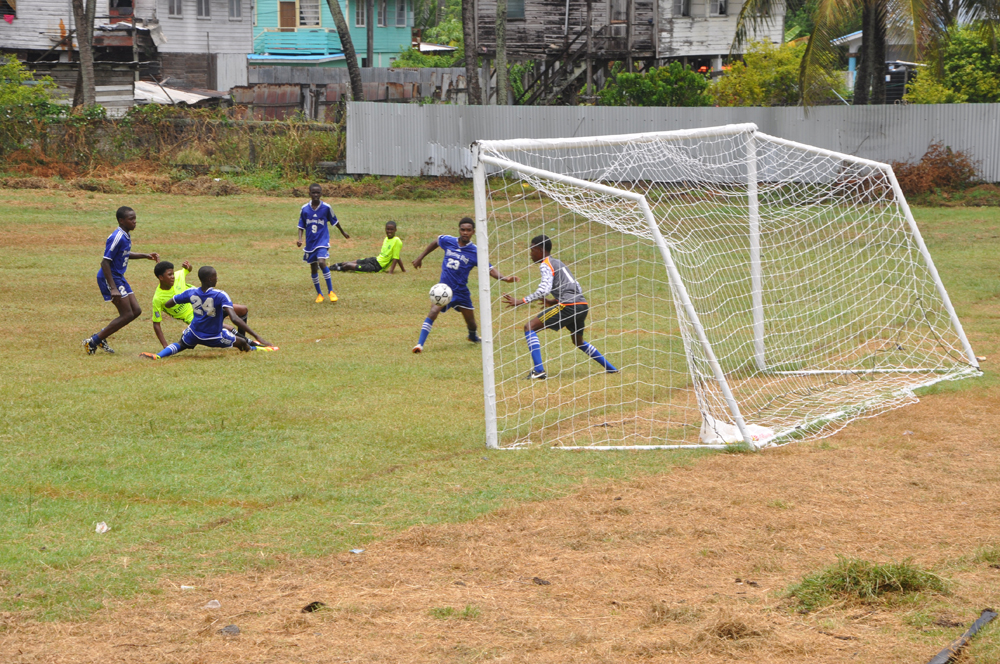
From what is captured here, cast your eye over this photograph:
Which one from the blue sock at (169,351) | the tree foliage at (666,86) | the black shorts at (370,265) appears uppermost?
the tree foliage at (666,86)

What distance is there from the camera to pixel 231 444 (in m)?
8.51

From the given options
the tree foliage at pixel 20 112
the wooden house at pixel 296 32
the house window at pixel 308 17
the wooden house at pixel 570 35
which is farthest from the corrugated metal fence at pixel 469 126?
the house window at pixel 308 17

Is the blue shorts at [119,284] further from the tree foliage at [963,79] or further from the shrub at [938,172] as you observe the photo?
the tree foliage at [963,79]

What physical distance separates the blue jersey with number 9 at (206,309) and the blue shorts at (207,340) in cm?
4

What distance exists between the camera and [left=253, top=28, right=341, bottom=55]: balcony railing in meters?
57.2

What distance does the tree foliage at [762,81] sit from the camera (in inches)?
1416

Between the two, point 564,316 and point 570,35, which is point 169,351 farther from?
point 570,35

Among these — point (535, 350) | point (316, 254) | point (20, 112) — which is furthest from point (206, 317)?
point (20, 112)

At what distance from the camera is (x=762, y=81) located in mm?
36062

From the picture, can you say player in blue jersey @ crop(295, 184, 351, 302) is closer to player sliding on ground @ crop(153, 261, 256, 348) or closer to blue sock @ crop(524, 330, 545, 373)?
player sliding on ground @ crop(153, 261, 256, 348)

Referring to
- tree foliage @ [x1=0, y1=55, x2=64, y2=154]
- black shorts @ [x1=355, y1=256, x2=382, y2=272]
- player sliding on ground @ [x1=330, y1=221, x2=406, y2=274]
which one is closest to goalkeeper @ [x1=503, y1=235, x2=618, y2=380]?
player sliding on ground @ [x1=330, y1=221, x2=406, y2=274]

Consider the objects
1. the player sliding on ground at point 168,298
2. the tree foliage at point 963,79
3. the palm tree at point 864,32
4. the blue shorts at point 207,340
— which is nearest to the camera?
the blue shorts at point 207,340

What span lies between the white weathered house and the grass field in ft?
103

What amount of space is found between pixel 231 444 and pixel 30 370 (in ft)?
14.1
